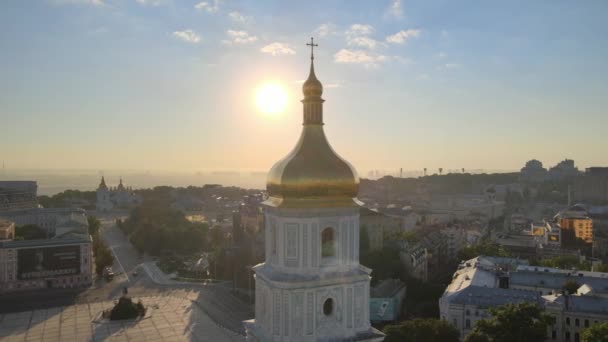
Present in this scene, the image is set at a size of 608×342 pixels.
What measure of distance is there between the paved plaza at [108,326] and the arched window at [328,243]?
23.7 meters

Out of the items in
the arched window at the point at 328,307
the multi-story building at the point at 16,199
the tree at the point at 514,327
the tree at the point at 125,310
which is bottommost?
the tree at the point at 125,310

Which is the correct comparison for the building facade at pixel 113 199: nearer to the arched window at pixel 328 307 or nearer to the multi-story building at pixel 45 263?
the multi-story building at pixel 45 263

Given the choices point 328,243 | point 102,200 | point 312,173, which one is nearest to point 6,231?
point 328,243

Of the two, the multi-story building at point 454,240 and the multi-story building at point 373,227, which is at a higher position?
the multi-story building at point 373,227

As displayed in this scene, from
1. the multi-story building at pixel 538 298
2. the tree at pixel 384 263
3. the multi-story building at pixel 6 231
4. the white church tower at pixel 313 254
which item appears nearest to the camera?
the white church tower at pixel 313 254

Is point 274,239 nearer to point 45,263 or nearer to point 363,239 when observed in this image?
point 363,239

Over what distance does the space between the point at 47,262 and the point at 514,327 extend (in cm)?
4291

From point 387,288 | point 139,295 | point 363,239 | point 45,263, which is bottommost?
point 139,295

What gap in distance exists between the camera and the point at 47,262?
47.9m

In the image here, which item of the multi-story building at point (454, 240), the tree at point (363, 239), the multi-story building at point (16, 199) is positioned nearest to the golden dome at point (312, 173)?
the tree at point (363, 239)

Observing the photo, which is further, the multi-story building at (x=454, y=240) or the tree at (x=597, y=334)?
the multi-story building at (x=454, y=240)

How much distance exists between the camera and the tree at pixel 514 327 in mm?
22109

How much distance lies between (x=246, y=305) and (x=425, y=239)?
1010 inches

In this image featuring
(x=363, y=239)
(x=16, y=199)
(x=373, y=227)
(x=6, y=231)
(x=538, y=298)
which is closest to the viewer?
(x=538, y=298)
